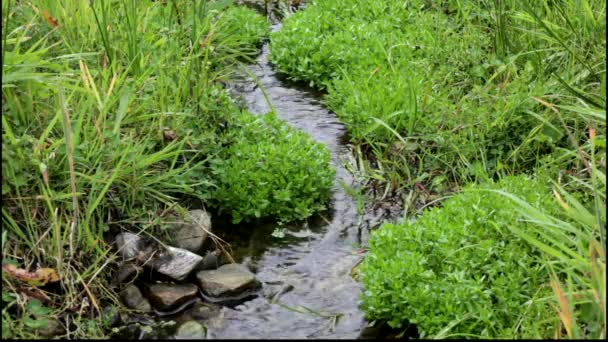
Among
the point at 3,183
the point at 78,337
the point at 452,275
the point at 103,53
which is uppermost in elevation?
the point at 103,53

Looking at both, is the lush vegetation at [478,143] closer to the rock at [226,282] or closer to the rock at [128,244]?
the rock at [226,282]

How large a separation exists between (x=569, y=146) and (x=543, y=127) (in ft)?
0.70

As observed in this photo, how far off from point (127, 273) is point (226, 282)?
1.83ft

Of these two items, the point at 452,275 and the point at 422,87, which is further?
the point at 422,87

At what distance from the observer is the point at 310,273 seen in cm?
538

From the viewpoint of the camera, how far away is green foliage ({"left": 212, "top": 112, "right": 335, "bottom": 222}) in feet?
19.2

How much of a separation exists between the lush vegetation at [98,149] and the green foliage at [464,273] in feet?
3.52

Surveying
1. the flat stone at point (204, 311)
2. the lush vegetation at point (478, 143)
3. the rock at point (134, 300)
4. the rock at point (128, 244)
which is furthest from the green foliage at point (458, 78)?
the rock at point (134, 300)

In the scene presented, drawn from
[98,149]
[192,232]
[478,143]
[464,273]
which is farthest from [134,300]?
[478,143]

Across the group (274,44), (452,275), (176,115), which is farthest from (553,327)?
(274,44)

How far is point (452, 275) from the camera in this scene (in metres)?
4.73

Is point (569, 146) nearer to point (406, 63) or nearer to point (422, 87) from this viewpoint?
point (422, 87)

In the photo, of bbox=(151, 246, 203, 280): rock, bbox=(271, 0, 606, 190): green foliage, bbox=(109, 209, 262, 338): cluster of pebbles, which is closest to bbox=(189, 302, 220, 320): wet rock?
bbox=(109, 209, 262, 338): cluster of pebbles

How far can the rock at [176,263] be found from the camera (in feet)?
17.0
